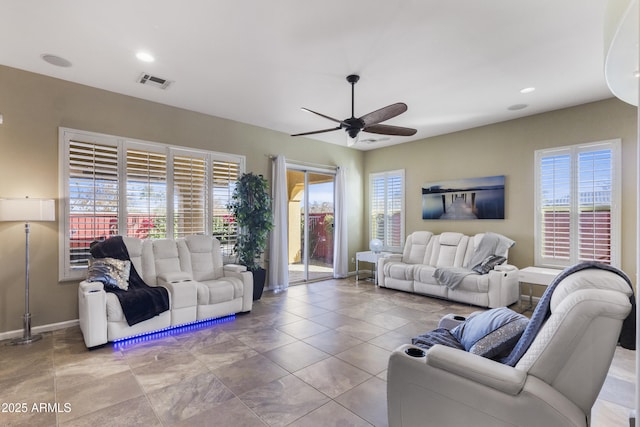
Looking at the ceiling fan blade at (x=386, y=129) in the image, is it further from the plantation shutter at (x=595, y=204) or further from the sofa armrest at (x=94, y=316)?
the sofa armrest at (x=94, y=316)

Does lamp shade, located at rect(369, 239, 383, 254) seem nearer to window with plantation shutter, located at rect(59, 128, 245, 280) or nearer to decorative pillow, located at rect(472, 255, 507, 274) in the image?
decorative pillow, located at rect(472, 255, 507, 274)

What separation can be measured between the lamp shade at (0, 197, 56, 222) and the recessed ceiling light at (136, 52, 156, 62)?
1851 millimetres

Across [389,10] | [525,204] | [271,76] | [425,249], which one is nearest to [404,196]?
[425,249]

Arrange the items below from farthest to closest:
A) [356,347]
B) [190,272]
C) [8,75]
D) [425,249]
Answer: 1. [425,249]
2. [190,272]
3. [8,75]
4. [356,347]

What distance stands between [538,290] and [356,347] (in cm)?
351

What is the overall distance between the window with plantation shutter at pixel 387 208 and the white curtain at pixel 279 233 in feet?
7.99

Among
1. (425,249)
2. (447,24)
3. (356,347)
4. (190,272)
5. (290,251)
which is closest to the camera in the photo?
(447,24)

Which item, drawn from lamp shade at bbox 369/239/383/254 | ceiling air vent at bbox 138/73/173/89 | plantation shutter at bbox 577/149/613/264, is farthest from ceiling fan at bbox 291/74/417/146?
lamp shade at bbox 369/239/383/254

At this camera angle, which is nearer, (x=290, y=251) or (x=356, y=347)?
(x=356, y=347)

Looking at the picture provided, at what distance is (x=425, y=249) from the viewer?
19.9 ft

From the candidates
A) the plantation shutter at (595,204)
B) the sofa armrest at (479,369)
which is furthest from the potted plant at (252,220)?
the plantation shutter at (595,204)

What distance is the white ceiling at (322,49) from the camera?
101 inches

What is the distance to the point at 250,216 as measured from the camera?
5.18m

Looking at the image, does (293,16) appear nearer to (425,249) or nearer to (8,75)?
(8,75)
